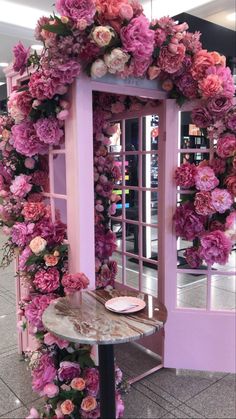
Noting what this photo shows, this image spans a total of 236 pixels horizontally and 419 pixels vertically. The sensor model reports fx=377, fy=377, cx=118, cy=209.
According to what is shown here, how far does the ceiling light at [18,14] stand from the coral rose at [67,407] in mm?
4155

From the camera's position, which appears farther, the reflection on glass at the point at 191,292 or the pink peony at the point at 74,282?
the reflection on glass at the point at 191,292

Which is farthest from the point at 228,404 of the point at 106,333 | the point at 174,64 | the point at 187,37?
the point at 187,37

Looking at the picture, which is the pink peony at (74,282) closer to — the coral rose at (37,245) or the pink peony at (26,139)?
the coral rose at (37,245)

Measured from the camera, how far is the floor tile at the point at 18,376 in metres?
2.45

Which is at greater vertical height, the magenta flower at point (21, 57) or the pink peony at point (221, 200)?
the magenta flower at point (21, 57)

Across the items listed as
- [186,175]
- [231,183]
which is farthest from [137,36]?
[231,183]

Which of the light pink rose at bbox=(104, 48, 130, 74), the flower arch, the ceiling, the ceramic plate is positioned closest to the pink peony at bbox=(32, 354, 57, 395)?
the flower arch

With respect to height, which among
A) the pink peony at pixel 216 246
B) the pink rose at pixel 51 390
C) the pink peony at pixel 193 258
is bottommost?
the pink rose at pixel 51 390

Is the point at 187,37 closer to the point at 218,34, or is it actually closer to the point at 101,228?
the point at 101,228

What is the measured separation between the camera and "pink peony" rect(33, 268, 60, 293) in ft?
6.86

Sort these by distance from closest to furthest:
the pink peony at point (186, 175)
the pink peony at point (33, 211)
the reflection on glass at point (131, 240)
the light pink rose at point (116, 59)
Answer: the light pink rose at point (116, 59) < the pink peony at point (33, 211) < the pink peony at point (186, 175) < the reflection on glass at point (131, 240)

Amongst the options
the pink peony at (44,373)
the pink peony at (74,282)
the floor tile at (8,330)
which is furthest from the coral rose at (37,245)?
the floor tile at (8,330)

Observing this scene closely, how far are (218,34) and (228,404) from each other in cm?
410

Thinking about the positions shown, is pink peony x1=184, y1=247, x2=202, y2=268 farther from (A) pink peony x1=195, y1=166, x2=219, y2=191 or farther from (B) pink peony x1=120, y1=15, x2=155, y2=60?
(B) pink peony x1=120, y1=15, x2=155, y2=60
